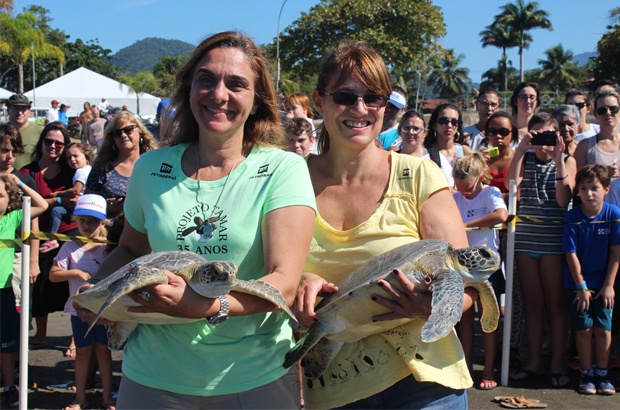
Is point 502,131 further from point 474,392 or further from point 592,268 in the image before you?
point 474,392

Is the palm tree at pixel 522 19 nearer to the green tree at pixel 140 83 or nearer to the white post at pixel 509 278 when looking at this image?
the green tree at pixel 140 83

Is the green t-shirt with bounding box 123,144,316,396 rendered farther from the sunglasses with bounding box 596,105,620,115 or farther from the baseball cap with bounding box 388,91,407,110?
the sunglasses with bounding box 596,105,620,115

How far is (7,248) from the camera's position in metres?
4.63

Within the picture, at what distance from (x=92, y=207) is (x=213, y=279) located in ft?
10.2

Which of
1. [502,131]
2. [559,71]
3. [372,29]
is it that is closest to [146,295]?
[502,131]

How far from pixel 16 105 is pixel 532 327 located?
256 inches

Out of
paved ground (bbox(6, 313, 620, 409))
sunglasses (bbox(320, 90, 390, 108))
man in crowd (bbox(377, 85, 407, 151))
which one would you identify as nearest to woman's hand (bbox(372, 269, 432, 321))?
sunglasses (bbox(320, 90, 390, 108))

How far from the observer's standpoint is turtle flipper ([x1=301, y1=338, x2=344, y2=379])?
83.4 inches

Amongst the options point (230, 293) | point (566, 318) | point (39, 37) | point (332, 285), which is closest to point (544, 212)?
Answer: point (566, 318)

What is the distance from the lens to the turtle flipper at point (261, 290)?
1826mm

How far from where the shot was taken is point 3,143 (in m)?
5.70

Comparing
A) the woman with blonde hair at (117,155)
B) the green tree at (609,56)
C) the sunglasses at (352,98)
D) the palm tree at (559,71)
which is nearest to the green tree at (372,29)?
the green tree at (609,56)

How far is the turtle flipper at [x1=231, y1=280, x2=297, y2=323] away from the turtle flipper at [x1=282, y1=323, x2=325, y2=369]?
219mm

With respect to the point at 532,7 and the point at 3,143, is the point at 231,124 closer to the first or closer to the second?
the point at 3,143
